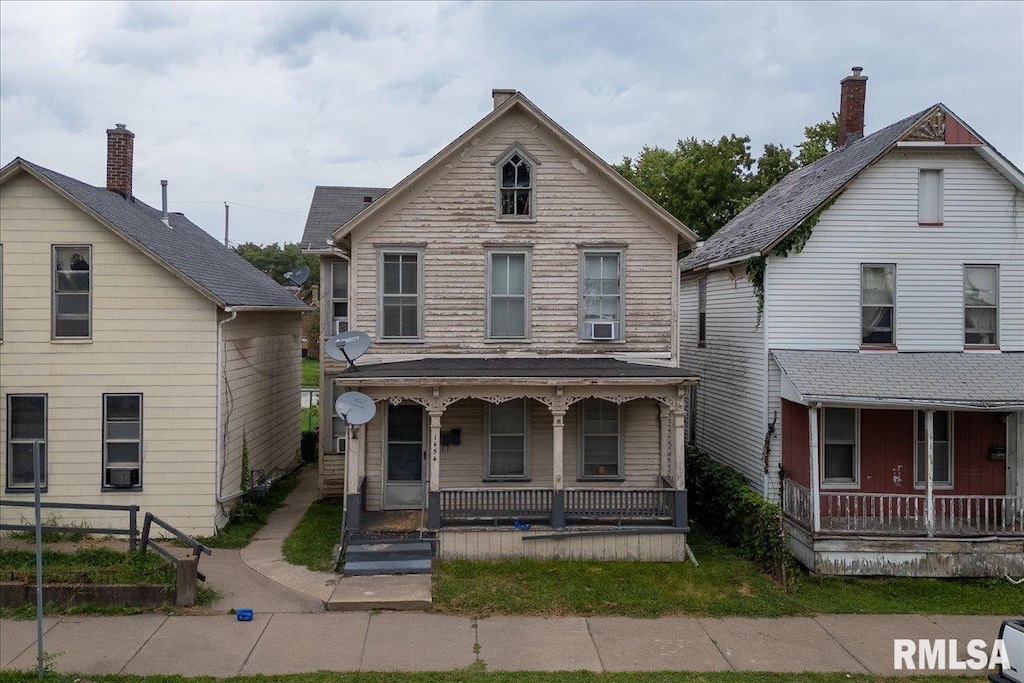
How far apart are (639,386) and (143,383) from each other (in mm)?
9519

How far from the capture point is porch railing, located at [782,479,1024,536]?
12.3 meters

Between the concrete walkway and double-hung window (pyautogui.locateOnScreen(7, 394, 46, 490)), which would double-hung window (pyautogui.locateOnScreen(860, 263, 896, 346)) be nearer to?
the concrete walkway

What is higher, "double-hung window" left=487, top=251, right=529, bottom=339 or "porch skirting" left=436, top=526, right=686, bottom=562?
"double-hung window" left=487, top=251, right=529, bottom=339

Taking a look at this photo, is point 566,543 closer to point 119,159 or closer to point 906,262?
point 906,262

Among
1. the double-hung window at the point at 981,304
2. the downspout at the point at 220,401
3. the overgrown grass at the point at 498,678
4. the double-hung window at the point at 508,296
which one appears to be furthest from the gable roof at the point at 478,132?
the overgrown grass at the point at 498,678

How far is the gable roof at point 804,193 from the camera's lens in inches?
543

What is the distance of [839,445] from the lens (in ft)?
46.4

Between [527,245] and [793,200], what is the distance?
20.5 feet

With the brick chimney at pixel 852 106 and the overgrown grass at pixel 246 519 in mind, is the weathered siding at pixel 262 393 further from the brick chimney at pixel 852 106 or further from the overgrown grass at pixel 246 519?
the brick chimney at pixel 852 106

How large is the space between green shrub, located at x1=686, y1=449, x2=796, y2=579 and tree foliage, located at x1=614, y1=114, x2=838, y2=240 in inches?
776

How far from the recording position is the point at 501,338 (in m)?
14.7

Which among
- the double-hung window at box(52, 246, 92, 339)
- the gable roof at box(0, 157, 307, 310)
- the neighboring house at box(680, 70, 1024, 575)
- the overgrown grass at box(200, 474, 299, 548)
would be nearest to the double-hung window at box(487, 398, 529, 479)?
the neighboring house at box(680, 70, 1024, 575)

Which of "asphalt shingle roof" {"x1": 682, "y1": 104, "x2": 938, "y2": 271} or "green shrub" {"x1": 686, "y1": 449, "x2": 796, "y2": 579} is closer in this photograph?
"green shrub" {"x1": 686, "y1": 449, "x2": 796, "y2": 579}

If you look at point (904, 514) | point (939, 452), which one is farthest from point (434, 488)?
point (939, 452)
